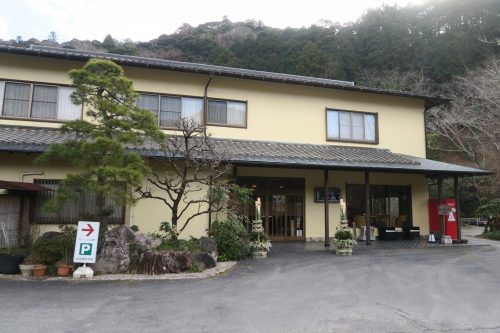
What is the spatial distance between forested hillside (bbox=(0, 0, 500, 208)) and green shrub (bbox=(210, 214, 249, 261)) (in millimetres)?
18644

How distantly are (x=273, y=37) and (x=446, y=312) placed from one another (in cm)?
3232

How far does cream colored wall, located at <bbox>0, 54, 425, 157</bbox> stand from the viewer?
12.0 meters

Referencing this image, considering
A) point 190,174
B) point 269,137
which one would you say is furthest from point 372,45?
point 190,174

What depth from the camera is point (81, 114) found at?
39.8 feet

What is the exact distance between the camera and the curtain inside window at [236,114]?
13.7 m

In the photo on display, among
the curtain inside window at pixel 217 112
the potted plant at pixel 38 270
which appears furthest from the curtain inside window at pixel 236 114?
the potted plant at pixel 38 270

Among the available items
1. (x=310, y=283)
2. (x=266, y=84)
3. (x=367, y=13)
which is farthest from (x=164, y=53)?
(x=310, y=283)

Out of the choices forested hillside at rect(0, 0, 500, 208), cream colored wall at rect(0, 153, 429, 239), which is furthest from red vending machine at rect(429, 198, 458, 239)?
forested hillside at rect(0, 0, 500, 208)

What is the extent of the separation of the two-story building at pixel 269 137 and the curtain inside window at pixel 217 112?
0.12ft

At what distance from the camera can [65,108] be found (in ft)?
39.8

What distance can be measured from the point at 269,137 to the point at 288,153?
64.3 inches

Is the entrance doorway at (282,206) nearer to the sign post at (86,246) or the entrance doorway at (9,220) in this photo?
the sign post at (86,246)

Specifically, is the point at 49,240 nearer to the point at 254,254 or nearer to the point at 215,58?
the point at 254,254

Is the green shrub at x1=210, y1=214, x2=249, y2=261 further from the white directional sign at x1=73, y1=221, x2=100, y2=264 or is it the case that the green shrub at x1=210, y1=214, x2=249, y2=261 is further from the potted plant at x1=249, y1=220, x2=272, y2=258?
the white directional sign at x1=73, y1=221, x2=100, y2=264
